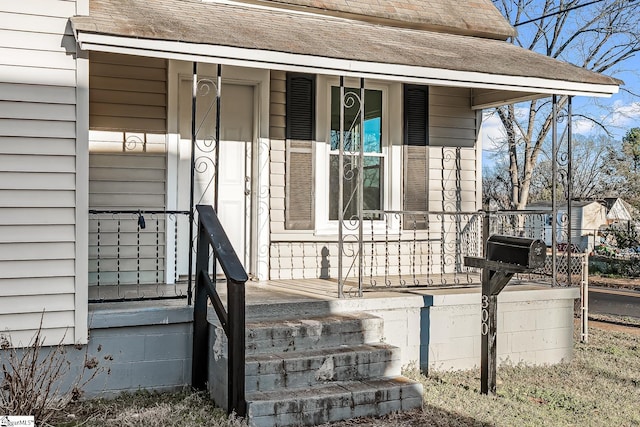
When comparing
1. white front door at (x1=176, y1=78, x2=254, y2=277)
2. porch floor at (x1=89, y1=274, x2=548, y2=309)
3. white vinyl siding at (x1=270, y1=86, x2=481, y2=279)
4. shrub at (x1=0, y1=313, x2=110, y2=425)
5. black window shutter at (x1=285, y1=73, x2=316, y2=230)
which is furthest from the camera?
white vinyl siding at (x1=270, y1=86, x2=481, y2=279)

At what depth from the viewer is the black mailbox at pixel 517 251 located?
489 cm

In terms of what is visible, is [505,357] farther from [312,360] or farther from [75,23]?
[75,23]

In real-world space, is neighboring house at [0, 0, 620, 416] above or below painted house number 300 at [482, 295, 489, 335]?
above

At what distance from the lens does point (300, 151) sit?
7.34 m

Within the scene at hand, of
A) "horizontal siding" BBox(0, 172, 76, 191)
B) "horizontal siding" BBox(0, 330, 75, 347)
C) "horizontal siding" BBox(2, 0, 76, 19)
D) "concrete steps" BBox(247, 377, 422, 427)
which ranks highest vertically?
"horizontal siding" BBox(2, 0, 76, 19)

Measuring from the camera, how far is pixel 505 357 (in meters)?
6.61

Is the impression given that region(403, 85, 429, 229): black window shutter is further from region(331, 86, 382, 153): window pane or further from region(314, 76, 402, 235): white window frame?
region(331, 86, 382, 153): window pane

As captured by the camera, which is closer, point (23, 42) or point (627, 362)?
point (23, 42)

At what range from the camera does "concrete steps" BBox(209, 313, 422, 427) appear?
4.59 meters

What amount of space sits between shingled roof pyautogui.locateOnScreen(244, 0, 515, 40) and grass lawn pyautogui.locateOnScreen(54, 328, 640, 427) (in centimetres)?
403

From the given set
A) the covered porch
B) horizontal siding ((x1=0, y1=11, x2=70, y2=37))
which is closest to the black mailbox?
the covered porch

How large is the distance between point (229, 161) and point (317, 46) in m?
1.94

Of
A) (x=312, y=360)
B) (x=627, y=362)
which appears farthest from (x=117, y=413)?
(x=627, y=362)

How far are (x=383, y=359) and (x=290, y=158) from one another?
2.87 metres
